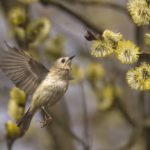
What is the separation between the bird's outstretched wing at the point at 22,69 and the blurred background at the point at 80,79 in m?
0.21

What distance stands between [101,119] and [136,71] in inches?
68.8

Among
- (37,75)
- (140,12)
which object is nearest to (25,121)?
(37,75)

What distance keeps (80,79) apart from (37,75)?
0.70m

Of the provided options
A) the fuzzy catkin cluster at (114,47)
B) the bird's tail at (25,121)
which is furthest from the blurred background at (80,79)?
the fuzzy catkin cluster at (114,47)

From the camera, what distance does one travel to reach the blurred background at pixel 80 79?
2.60 metres

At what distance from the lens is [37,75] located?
7.12ft

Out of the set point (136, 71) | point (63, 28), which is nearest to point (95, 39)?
point (136, 71)

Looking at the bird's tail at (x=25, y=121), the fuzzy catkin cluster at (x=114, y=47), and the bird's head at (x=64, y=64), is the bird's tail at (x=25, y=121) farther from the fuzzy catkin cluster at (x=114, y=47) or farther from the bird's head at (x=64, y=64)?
the fuzzy catkin cluster at (x=114, y=47)

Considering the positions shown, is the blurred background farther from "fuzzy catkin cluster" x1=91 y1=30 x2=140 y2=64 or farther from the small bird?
"fuzzy catkin cluster" x1=91 y1=30 x2=140 y2=64

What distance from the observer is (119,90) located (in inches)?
119

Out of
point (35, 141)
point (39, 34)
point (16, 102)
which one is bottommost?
point (35, 141)

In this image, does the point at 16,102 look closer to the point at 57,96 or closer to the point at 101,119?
the point at 57,96

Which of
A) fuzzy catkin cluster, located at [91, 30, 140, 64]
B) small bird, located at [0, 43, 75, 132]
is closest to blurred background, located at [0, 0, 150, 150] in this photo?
small bird, located at [0, 43, 75, 132]

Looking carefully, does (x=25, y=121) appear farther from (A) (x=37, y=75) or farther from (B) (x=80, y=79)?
(B) (x=80, y=79)
